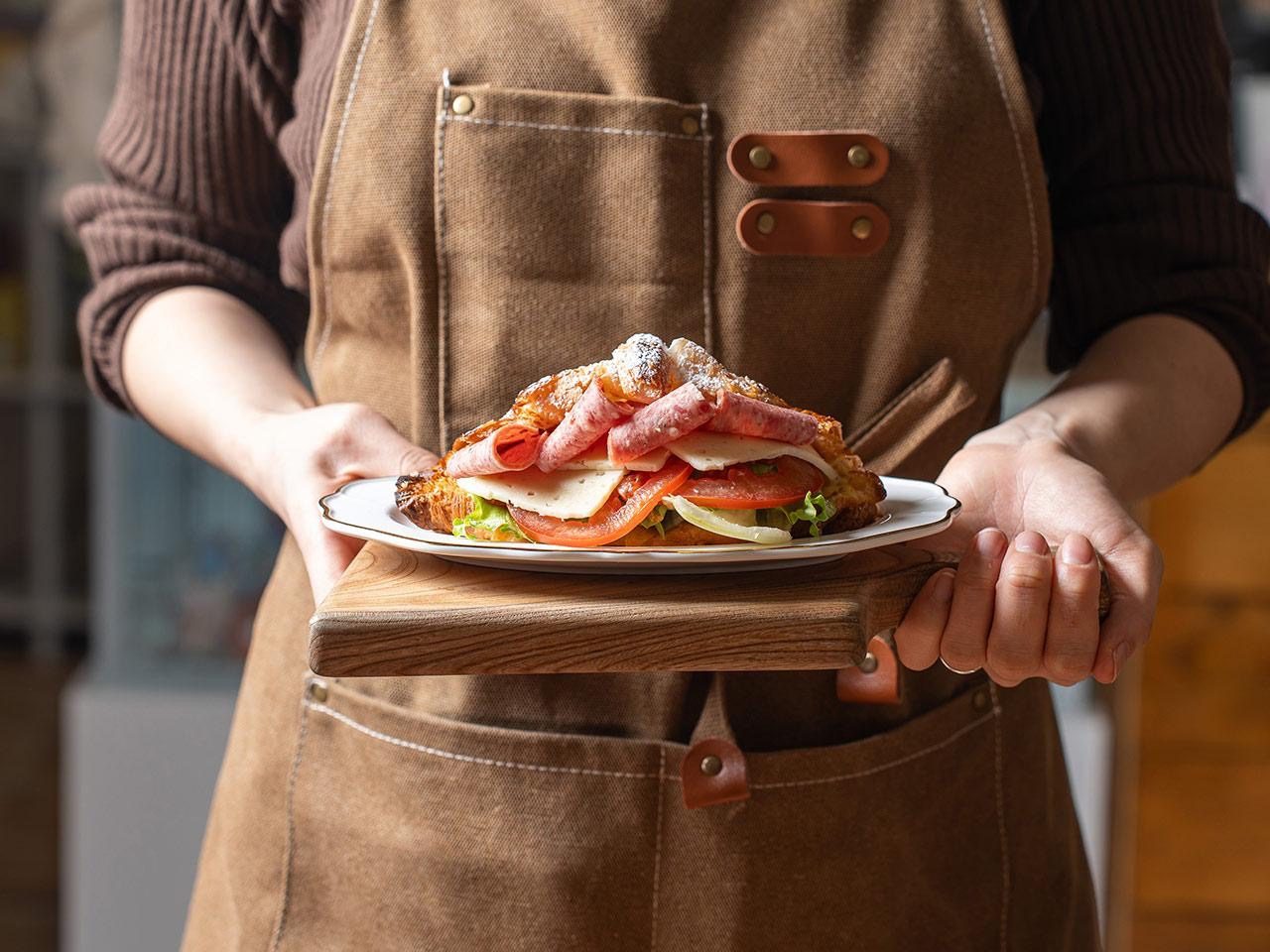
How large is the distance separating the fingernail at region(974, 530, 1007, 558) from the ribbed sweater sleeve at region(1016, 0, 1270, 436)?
35 cm

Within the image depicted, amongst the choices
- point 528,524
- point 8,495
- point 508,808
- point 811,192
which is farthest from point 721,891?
point 8,495

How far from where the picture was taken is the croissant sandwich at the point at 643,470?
0.76 meters

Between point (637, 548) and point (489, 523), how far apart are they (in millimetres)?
106

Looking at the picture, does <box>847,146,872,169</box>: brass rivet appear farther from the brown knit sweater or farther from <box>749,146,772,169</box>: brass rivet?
the brown knit sweater

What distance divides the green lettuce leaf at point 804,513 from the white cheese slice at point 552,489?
86mm

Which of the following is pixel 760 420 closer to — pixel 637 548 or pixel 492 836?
pixel 637 548

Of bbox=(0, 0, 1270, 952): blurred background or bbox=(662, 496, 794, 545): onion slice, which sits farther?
bbox=(0, 0, 1270, 952): blurred background

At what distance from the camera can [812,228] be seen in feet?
2.99

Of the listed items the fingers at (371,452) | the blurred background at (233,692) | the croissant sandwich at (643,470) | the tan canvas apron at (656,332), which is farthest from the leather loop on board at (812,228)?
the blurred background at (233,692)

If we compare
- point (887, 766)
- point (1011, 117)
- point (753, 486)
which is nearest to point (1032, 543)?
point (753, 486)

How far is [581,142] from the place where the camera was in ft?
2.98

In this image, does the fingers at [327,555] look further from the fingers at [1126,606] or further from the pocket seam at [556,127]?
the fingers at [1126,606]

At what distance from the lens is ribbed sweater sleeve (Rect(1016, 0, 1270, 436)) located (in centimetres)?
98

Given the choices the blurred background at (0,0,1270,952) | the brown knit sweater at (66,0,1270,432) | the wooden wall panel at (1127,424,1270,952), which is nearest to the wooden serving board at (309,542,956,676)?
the brown knit sweater at (66,0,1270,432)
